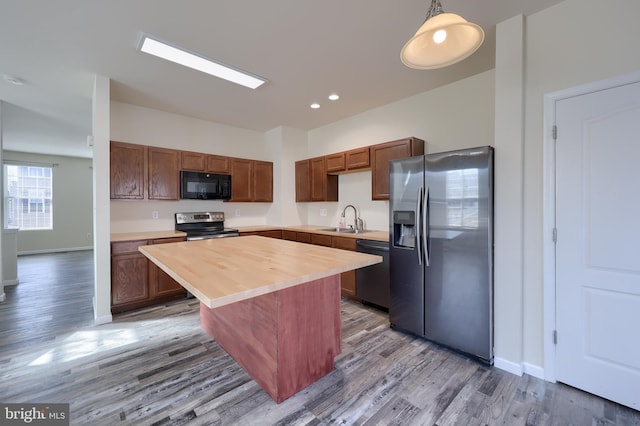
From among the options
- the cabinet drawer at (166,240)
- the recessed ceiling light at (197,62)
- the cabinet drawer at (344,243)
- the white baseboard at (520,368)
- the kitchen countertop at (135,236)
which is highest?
the recessed ceiling light at (197,62)

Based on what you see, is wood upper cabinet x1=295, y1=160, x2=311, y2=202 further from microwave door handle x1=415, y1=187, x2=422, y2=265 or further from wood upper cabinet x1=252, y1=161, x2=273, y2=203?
microwave door handle x1=415, y1=187, x2=422, y2=265

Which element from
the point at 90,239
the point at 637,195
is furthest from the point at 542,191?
the point at 90,239

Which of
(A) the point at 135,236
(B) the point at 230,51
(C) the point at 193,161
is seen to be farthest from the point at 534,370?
(C) the point at 193,161

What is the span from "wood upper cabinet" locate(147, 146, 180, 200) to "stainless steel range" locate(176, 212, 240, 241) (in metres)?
0.41

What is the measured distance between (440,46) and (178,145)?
13.2 feet

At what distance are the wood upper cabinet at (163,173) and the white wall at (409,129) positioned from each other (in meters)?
2.34

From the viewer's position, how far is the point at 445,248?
7.73 feet

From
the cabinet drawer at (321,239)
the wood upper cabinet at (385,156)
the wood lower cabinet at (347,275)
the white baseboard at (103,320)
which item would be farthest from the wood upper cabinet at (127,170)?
the wood upper cabinet at (385,156)

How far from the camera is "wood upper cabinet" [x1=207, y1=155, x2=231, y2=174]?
4.28 metres

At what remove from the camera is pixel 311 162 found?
15.3 ft

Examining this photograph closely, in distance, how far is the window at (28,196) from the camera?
6.67 m

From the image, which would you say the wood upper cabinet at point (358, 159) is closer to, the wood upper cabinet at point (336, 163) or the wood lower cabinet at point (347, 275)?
the wood upper cabinet at point (336, 163)

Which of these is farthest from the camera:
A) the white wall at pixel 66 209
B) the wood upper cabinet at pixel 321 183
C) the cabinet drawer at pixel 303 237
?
the white wall at pixel 66 209

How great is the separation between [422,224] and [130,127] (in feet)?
13.4
